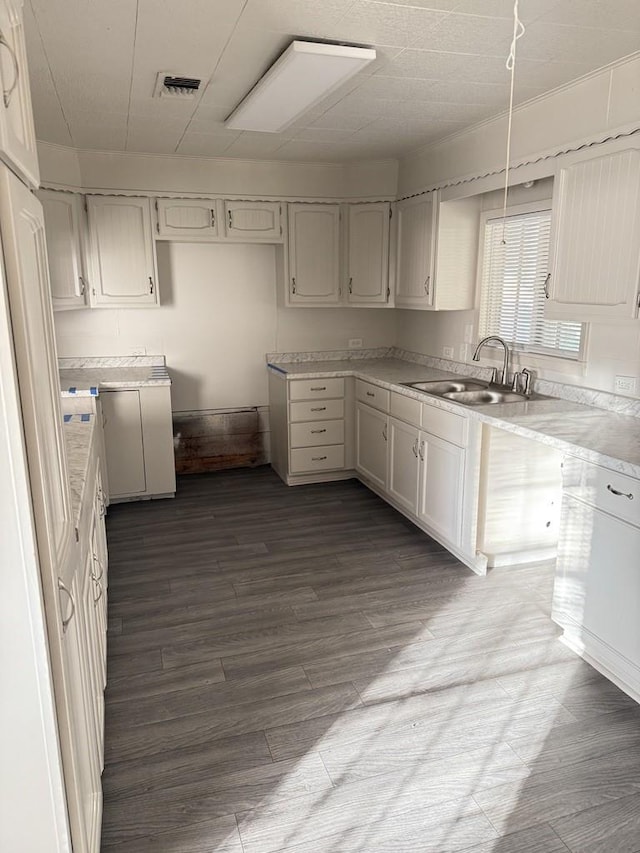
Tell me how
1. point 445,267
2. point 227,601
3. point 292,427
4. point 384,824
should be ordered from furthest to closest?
point 292,427 → point 445,267 → point 227,601 → point 384,824

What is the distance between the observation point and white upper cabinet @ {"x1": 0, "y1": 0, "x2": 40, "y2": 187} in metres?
1.07

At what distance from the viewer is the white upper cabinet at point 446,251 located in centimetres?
407

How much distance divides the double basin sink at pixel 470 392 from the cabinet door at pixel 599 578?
1.03m

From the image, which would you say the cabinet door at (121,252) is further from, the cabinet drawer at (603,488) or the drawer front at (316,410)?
the cabinet drawer at (603,488)

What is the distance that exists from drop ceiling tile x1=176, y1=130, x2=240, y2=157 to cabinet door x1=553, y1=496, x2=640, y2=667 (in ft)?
9.95

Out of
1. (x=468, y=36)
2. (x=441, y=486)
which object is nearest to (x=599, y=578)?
(x=441, y=486)

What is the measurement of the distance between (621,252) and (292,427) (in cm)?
269

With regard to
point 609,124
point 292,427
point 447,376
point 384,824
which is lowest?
point 384,824

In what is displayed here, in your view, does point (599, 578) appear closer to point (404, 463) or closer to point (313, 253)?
point (404, 463)

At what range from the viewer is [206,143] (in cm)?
410

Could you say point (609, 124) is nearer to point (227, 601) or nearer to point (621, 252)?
point (621, 252)

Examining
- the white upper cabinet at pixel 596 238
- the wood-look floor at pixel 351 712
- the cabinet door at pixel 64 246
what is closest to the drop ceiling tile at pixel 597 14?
the white upper cabinet at pixel 596 238

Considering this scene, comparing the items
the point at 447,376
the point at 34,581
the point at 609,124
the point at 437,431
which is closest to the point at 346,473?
the point at 447,376

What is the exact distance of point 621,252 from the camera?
2.60 meters
